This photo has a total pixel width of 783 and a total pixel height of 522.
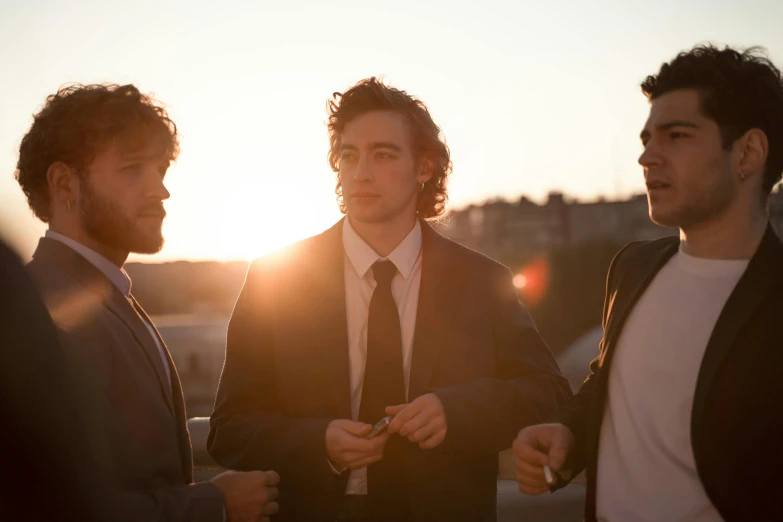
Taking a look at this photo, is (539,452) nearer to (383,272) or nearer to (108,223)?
(383,272)

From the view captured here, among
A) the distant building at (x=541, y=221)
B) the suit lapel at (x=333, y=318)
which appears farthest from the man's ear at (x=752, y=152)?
the distant building at (x=541, y=221)

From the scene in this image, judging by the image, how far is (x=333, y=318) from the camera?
145 inches

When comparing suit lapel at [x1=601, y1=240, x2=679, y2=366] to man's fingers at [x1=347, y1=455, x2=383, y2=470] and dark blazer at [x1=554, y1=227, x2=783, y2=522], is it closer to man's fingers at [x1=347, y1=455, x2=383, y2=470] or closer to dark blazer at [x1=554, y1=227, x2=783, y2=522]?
dark blazer at [x1=554, y1=227, x2=783, y2=522]

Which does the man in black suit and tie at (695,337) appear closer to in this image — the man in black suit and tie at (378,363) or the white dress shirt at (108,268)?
the man in black suit and tie at (378,363)

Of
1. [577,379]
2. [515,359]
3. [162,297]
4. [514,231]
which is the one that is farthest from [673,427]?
[162,297]

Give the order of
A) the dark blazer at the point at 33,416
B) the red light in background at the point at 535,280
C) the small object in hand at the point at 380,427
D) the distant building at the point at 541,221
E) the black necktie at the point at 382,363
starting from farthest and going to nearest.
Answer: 1. the distant building at the point at 541,221
2. the red light in background at the point at 535,280
3. the black necktie at the point at 382,363
4. the small object in hand at the point at 380,427
5. the dark blazer at the point at 33,416

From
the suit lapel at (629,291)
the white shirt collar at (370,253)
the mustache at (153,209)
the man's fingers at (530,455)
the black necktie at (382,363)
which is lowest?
the man's fingers at (530,455)

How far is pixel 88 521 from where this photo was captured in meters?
1.47

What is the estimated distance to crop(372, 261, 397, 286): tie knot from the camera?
12.2ft

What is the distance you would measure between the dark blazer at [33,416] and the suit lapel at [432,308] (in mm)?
2230

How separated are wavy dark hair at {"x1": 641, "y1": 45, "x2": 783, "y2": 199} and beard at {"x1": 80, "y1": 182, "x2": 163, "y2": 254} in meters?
1.98

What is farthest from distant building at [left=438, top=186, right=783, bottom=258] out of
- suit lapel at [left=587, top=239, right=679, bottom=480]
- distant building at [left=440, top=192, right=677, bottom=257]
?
suit lapel at [left=587, top=239, right=679, bottom=480]

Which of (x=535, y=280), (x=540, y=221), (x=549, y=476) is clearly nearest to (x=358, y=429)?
(x=549, y=476)

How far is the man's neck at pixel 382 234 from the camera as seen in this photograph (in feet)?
12.8
